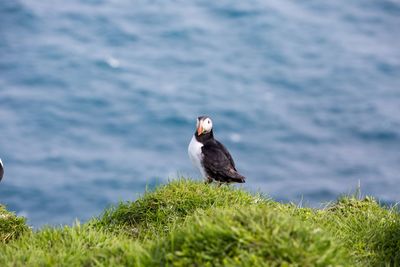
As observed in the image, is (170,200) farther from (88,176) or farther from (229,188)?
(88,176)

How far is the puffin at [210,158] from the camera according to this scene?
32.8 ft

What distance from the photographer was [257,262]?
19.2 ft

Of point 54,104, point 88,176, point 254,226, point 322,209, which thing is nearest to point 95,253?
point 254,226

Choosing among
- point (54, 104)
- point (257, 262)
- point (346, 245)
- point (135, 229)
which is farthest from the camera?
point (54, 104)

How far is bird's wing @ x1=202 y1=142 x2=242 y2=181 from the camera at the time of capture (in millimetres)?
9974

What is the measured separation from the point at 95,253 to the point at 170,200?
1.89 meters

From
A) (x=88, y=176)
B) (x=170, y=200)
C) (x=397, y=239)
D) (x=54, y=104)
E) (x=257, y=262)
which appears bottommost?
(x=257, y=262)

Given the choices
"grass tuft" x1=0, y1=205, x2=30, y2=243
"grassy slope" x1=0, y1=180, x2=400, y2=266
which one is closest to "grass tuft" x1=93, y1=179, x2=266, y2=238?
"grassy slope" x1=0, y1=180, x2=400, y2=266

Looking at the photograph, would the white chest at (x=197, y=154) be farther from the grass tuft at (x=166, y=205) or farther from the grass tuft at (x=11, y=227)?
the grass tuft at (x=11, y=227)

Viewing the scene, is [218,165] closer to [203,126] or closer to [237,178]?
[237,178]

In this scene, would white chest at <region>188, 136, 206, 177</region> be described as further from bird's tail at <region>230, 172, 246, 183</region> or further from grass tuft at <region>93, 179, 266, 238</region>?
grass tuft at <region>93, 179, 266, 238</region>

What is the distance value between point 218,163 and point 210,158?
0.46 feet

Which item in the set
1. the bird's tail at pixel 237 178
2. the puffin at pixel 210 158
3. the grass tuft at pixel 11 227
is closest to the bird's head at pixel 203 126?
the puffin at pixel 210 158

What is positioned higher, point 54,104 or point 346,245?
point 54,104
